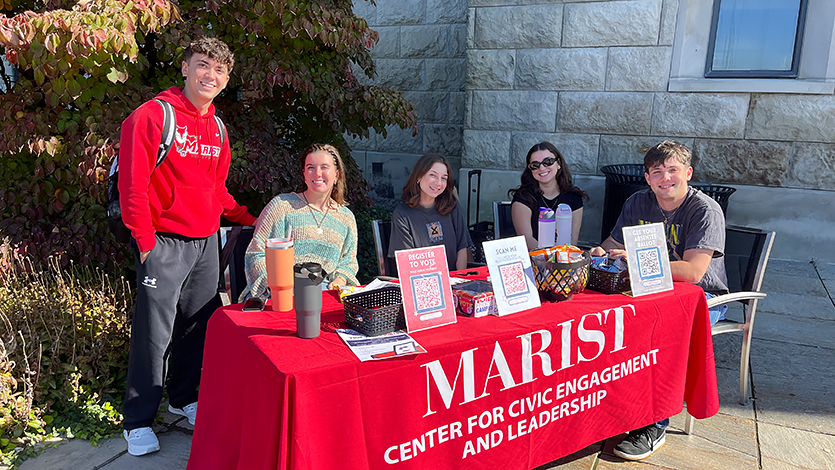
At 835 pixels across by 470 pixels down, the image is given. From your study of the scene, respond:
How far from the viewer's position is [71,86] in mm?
3490

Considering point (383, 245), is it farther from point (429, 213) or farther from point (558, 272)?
point (558, 272)

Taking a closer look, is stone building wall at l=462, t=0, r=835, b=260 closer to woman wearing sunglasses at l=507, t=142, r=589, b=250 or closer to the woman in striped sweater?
woman wearing sunglasses at l=507, t=142, r=589, b=250

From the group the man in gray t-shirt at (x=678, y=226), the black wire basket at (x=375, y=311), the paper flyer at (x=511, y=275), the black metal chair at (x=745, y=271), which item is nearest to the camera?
the black wire basket at (x=375, y=311)

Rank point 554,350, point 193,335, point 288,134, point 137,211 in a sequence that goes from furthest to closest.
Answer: point 288,134 < point 193,335 < point 137,211 < point 554,350

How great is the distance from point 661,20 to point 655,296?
426 cm

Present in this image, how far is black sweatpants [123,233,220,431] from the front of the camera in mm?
2570

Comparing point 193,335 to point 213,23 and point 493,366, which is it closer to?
point 493,366

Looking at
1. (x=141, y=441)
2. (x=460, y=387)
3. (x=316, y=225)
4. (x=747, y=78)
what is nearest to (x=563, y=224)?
(x=316, y=225)

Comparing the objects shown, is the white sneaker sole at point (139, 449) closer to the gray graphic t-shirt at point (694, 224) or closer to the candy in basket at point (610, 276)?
the candy in basket at point (610, 276)

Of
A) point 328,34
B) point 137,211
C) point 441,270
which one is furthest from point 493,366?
point 328,34

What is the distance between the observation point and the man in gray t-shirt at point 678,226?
2697mm

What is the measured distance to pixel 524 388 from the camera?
2.14 meters

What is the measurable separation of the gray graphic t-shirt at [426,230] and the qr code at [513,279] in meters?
1.11

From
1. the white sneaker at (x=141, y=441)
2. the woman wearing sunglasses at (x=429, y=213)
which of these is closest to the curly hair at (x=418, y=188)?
the woman wearing sunglasses at (x=429, y=213)
